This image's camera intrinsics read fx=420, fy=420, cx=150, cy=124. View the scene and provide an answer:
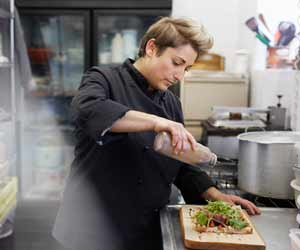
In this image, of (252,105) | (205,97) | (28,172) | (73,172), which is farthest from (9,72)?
(73,172)

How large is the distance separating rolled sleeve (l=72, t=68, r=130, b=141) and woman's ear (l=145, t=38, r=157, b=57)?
0.26m

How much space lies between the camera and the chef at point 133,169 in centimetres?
135

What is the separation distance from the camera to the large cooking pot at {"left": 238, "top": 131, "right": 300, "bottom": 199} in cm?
144

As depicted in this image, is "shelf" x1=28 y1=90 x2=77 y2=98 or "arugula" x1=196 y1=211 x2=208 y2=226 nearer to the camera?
"arugula" x1=196 y1=211 x2=208 y2=226

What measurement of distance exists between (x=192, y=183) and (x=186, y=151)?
0.38 meters

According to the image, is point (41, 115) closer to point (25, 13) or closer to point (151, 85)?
point (25, 13)

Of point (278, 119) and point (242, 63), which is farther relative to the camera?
point (242, 63)

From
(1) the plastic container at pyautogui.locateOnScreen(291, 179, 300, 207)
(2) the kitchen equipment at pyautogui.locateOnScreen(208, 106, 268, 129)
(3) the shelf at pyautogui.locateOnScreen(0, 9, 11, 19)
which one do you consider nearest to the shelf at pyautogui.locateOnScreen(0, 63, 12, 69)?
(3) the shelf at pyautogui.locateOnScreen(0, 9, 11, 19)

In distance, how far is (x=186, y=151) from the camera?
116 cm

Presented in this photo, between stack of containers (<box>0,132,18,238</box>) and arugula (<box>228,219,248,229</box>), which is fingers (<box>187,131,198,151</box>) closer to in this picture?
arugula (<box>228,219,248,229</box>)

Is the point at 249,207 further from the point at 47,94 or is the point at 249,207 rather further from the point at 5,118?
the point at 47,94

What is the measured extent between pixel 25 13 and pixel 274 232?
3.08 meters

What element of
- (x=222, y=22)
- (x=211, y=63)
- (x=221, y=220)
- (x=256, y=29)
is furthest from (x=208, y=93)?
(x=221, y=220)

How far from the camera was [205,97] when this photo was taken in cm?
300
